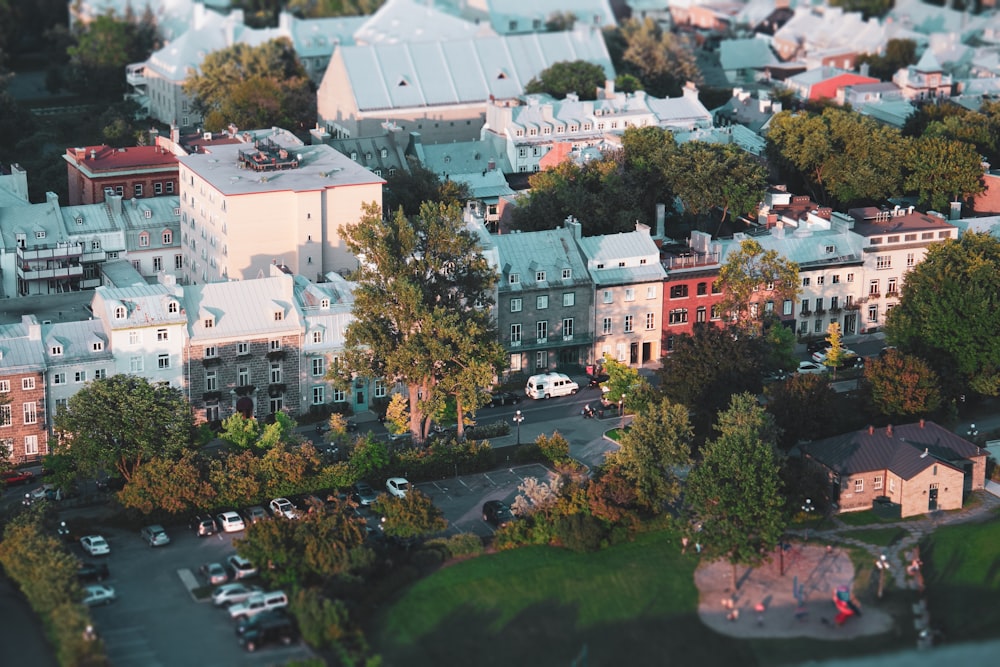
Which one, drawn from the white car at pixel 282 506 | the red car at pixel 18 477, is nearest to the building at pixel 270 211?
the red car at pixel 18 477

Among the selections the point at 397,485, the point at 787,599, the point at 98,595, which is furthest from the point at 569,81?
the point at 98,595

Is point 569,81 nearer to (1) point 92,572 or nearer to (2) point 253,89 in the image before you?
(2) point 253,89

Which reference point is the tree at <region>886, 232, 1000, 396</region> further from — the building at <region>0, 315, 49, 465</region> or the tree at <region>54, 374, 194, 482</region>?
the building at <region>0, 315, 49, 465</region>

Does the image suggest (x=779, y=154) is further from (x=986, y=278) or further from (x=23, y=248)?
(x=23, y=248)

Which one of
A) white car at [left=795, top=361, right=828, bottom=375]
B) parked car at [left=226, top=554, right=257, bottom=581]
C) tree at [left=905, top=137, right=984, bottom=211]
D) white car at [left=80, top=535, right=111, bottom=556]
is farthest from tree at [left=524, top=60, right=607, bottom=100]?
parked car at [left=226, top=554, right=257, bottom=581]

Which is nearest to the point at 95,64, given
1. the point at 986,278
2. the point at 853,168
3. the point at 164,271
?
the point at 164,271
